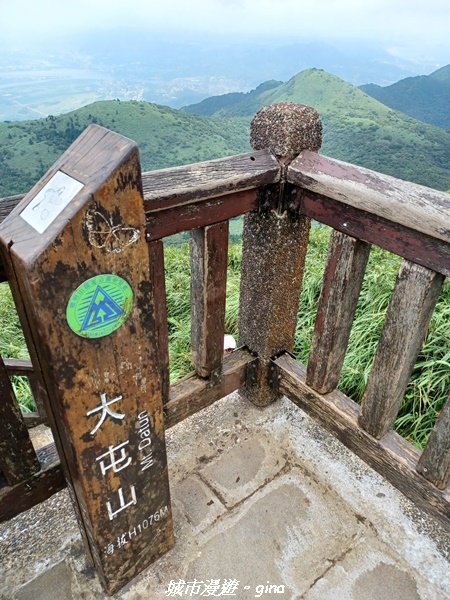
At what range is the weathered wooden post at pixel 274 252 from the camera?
1.59 m

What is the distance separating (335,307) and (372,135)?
5415 cm

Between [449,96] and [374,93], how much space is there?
1708 cm

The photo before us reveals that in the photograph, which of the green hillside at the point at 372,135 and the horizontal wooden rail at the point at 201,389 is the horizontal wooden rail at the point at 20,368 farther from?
the green hillside at the point at 372,135

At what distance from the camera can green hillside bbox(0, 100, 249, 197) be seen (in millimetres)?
44875

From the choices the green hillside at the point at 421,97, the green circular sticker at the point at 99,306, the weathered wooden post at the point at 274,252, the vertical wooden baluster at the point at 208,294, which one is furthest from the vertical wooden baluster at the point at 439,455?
the green hillside at the point at 421,97

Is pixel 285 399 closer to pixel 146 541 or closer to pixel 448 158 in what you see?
pixel 146 541

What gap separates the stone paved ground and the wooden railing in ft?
0.55

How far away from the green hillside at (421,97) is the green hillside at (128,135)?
55229mm

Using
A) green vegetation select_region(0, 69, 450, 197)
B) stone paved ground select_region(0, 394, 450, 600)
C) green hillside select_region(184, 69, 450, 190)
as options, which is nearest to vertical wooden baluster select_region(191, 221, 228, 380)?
stone paved ground select_region(0, 394, 450, 600)

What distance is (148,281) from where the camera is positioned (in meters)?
1.07

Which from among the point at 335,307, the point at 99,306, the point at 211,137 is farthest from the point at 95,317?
the point at 211,137

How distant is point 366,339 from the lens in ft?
9.53

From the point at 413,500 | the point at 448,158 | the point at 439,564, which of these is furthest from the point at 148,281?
the point at 448,158

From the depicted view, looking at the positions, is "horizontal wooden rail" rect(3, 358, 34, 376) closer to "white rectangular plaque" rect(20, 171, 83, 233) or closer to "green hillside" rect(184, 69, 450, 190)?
"white rectangular plaque" rect(20, 171, 83, 233)
